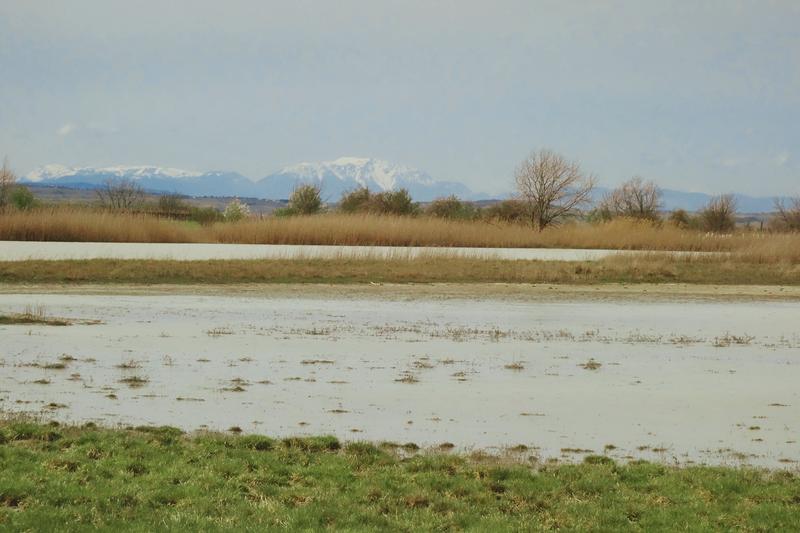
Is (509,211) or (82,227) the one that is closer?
(82,227)

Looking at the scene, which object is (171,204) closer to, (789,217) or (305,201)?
(305,201)

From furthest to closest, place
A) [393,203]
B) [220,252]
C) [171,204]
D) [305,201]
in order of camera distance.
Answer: [171,204]
[305,201]
[393,203]
[220,252]

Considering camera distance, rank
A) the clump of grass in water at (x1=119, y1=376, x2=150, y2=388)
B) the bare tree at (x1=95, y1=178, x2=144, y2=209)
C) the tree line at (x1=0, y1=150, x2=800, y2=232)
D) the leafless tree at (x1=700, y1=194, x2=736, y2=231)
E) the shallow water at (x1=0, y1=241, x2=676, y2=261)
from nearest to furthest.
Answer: the clump of grass in water at (x1=119, y1=376, x2=150, y2=388) < the shallow water at (x1=0, y1=241, x2=676, y2=261) < the tree line at (x1=0, y1=150, x2=800, y2=232) < the bare tree at (x1=95, y1=178, x2=144, y2=209) < the leafless tree at (x1=700, y1=194, x2=736, y2=231)

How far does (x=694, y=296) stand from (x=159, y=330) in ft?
59.2

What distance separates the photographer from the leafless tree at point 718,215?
84.5 meters

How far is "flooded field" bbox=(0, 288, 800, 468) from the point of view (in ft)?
38.2

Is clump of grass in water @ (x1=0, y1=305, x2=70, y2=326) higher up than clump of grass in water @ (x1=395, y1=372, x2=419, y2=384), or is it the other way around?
clump of grass in water @ (x1=0, y1=305, x2=70, y2=326)

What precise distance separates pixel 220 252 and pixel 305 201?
92.8 feet

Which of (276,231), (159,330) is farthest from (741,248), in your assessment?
(159,330)

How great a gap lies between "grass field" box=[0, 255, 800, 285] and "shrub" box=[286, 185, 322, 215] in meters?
31.4

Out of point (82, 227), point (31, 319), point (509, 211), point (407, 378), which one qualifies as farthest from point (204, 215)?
point (407, 378)

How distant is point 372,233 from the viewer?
4650 cm

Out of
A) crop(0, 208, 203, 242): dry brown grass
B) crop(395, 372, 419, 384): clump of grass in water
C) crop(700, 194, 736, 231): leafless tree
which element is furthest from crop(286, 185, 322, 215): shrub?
crop(395, 372, 419, 384): clump of grass in water

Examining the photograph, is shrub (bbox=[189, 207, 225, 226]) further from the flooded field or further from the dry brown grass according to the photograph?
the flooded field
